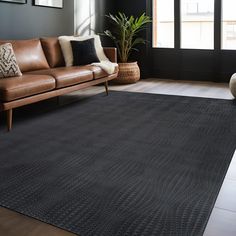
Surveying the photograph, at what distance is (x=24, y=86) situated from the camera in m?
3.11

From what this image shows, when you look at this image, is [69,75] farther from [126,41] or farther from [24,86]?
[126,41]

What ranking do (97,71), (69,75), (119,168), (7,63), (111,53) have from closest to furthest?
(119,168)
(7,63)
(69,75)
(97,71)
(111,53)

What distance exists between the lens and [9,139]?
282 centimetres

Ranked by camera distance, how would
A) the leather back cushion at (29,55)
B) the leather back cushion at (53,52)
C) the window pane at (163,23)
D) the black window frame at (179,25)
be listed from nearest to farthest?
the leather back cushion at (29,55), the leather back cushion at (53,52), the black window frame at (179,25), the window pane at (163,23)

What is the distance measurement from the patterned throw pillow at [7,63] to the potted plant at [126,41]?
7.63 feet

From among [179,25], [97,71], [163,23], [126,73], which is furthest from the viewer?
[163,23]

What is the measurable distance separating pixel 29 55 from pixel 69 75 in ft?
→ 1.98

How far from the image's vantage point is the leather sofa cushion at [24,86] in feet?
9.68

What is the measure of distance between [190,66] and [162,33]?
790mm

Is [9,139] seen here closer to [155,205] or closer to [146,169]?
[146,169]

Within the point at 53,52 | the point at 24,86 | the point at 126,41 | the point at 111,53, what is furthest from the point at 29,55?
the point at 126,41

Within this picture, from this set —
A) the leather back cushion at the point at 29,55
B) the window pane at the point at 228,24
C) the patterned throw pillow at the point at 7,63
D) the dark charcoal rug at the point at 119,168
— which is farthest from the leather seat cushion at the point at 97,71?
the window pane at the point at 228,24

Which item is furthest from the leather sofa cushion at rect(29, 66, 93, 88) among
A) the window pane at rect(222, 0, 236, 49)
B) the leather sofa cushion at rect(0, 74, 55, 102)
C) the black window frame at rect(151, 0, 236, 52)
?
the window pane at rect(222, 0, 236, 49)

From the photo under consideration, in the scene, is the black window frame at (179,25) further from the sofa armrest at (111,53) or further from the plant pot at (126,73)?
the sofa armrest at (111,53)
